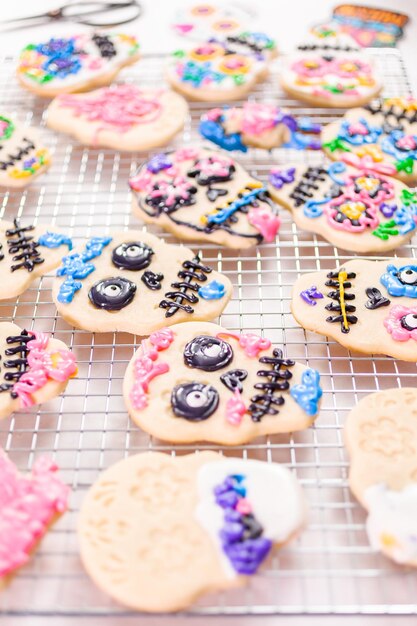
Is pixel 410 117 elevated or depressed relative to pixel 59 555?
elevated

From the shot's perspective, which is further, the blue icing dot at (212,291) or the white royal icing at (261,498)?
the blue icing dot at (212,291)

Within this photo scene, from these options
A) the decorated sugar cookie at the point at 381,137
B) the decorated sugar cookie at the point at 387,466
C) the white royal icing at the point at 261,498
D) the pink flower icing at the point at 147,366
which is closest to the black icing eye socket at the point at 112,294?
the pink flower icing at the point at 147,366

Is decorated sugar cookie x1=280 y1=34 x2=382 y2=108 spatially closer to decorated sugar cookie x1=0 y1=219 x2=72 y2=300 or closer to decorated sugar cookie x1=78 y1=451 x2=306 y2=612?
decorated sugar cookie x1=0 y1=219 x2=72 y2=300

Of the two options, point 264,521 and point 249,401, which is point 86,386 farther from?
point 264,521

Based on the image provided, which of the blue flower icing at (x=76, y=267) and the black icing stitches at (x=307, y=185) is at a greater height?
the black icing stitches at (x=307, y=185)

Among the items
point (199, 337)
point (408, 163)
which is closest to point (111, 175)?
point (199, 337)

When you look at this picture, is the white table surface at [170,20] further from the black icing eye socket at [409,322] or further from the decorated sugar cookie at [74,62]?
the black icing eye socket at [409,322]
